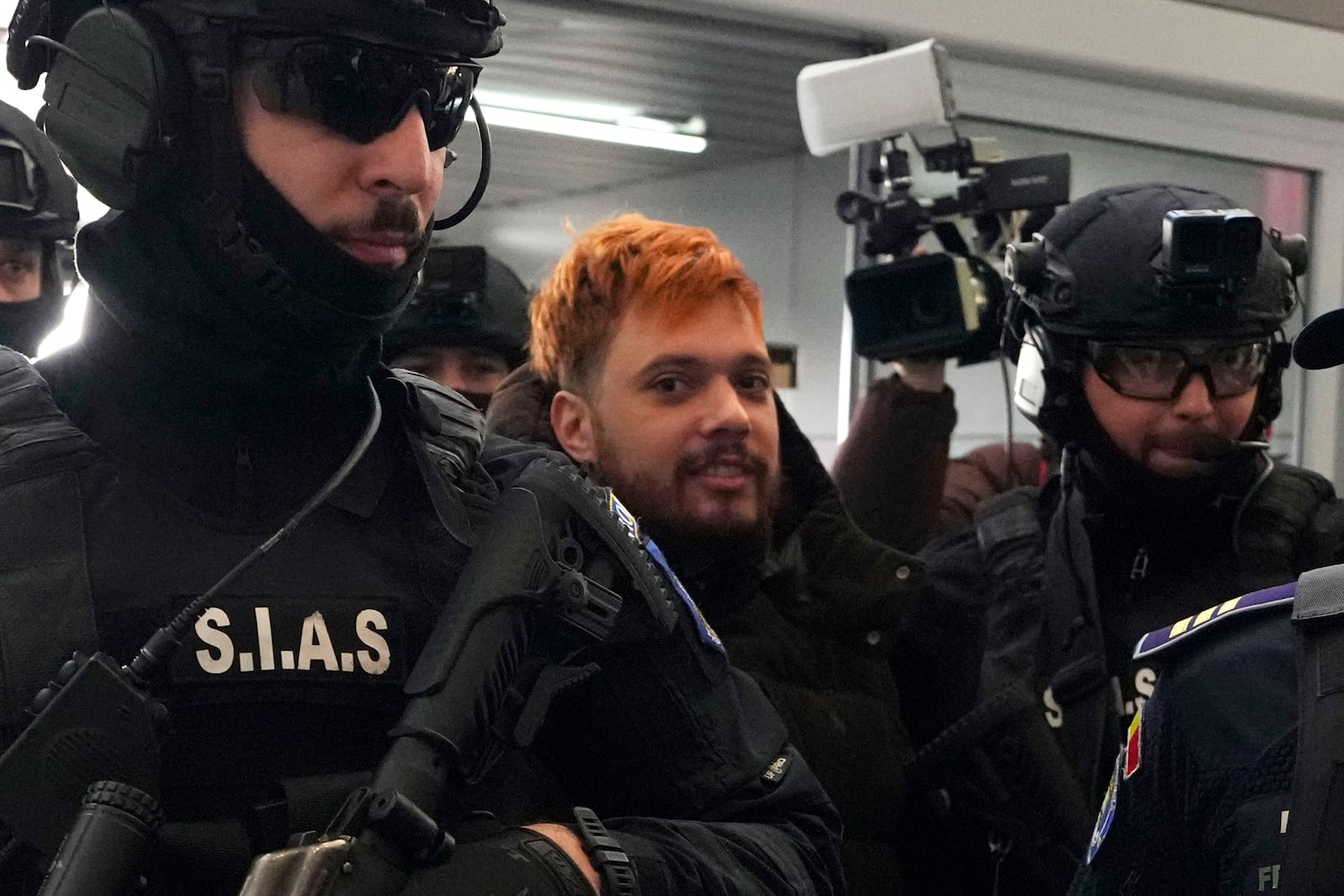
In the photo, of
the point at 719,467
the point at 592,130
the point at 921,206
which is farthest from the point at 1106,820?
the point at 592,130

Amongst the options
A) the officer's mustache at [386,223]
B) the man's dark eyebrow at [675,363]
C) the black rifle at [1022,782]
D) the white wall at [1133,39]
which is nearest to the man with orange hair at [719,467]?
the man's dark eyebrow at [675,363]

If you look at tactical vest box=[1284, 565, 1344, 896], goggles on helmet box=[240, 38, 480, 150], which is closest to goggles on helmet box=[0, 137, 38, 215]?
goggles on helmet box=[240, 38, 480, 150]

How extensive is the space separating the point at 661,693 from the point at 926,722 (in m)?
1.10

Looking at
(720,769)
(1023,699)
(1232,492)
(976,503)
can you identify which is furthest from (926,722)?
(720,769)

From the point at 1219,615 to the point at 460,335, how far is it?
1.87 meters

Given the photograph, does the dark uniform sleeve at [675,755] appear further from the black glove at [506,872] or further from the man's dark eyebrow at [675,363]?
the man's dark eyebrow at [675,363]

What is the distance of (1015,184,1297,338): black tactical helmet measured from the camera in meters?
2.45

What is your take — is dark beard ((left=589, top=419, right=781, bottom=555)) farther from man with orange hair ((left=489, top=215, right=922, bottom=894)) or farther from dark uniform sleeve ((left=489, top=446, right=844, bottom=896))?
dark uniform sleeve ((left=489, top=446, right=844, bottom=896))

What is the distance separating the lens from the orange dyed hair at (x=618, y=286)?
2.27 meters

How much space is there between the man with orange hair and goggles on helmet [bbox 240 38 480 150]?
0.87 meters

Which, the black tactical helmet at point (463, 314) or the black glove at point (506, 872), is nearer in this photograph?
the black glove at point (506, 872)

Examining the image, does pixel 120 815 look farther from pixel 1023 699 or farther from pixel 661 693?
pixel 1023 699

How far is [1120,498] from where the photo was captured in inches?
98.3

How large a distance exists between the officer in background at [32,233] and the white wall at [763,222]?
205 inches
